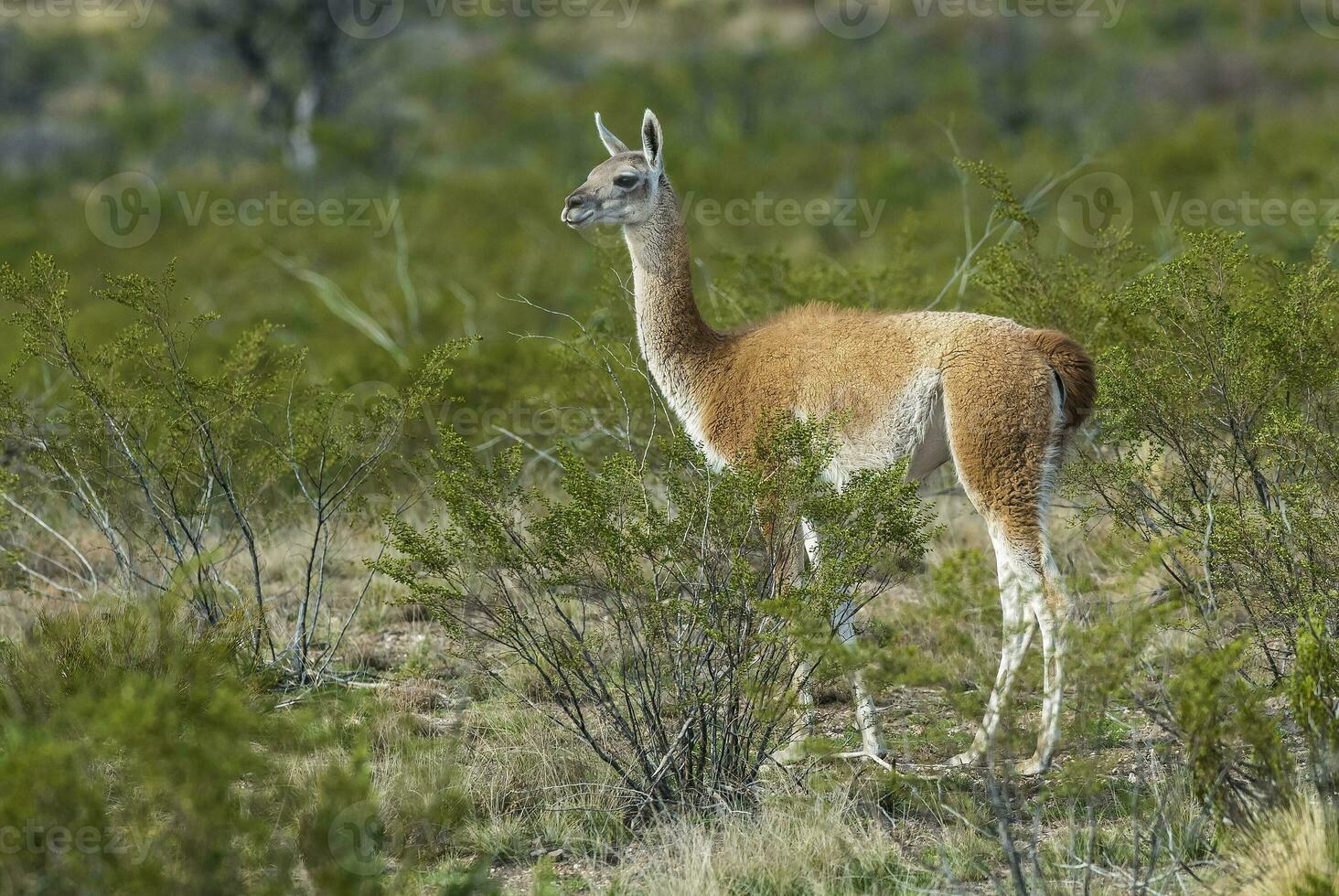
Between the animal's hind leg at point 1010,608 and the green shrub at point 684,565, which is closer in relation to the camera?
the green shrub at point 684,565

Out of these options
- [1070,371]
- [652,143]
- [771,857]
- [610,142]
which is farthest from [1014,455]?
[610,142]

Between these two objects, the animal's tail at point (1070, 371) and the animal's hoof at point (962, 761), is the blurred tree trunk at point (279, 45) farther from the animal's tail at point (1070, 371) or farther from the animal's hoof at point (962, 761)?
the animal's hoof at point (962, 761)

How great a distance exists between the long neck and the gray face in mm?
68

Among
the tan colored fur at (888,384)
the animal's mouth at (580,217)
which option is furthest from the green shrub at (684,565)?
the animal's mouth at (580,217)

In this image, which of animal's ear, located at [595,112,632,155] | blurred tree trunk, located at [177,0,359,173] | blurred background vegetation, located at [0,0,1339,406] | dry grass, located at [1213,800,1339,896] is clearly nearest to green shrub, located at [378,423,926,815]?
dry grass, located at [1213,800,1339,896]

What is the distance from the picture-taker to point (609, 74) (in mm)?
42312

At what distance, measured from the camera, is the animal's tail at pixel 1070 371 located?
5.50m

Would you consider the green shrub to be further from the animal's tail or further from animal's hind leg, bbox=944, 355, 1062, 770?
the animal's tail

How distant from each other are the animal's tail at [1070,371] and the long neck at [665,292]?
158 cm

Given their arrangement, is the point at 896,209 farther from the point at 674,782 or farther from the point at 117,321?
the point at 674,782

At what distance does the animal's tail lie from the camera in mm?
5496

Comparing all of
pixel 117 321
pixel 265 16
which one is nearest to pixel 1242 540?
pixel 117 321

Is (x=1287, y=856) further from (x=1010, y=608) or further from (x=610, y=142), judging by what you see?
(x=610, y=142)

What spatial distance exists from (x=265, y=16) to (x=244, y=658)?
32981 mm
